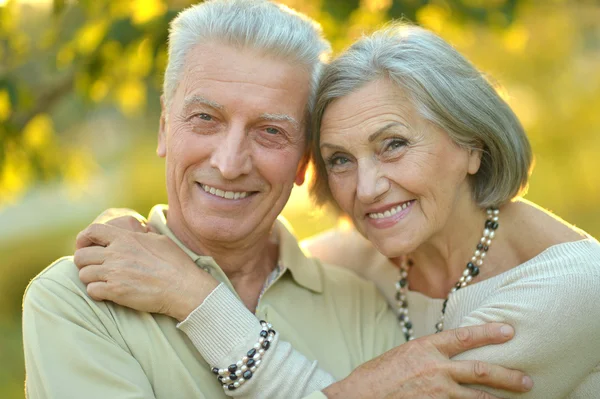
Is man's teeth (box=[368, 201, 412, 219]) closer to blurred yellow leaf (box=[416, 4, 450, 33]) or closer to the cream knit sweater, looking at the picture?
the cream knit sweater

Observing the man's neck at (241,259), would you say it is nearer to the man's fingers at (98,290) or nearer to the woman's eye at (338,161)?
the woman's eye at (338,161)

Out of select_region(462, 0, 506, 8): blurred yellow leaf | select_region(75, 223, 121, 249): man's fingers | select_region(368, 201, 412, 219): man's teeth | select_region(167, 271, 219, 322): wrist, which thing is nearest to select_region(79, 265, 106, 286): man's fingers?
select_region(75, 223, 121, 249): man's fingers

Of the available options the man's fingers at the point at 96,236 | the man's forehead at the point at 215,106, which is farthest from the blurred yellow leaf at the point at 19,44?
the man's fingers at the point at 96,236

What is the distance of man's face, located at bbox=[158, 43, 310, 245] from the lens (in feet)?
8.87

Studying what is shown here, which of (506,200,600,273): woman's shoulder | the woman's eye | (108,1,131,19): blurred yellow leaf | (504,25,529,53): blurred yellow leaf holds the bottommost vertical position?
(506,200,600,273): woman's shoulder

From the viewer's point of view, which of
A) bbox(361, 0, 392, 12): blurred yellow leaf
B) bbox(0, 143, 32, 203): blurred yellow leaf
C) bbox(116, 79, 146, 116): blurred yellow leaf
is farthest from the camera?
bbox(116, 79, 146, 116): blurred yellow leaf

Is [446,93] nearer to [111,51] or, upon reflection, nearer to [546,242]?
[546,242]

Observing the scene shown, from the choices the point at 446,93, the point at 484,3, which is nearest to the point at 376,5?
the point at 484,3

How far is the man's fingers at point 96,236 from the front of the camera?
2598 millimetres

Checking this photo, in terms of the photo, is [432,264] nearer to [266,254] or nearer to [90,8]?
[266,254]

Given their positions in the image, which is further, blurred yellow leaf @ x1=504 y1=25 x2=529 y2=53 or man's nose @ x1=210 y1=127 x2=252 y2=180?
blurred yellow leaf @ x1=504 y1=25 x2=529 y2=53

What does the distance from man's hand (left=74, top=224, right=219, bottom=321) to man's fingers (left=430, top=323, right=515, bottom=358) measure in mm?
814

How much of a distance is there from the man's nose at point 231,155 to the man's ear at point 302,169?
0.39m

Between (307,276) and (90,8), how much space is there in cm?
163
